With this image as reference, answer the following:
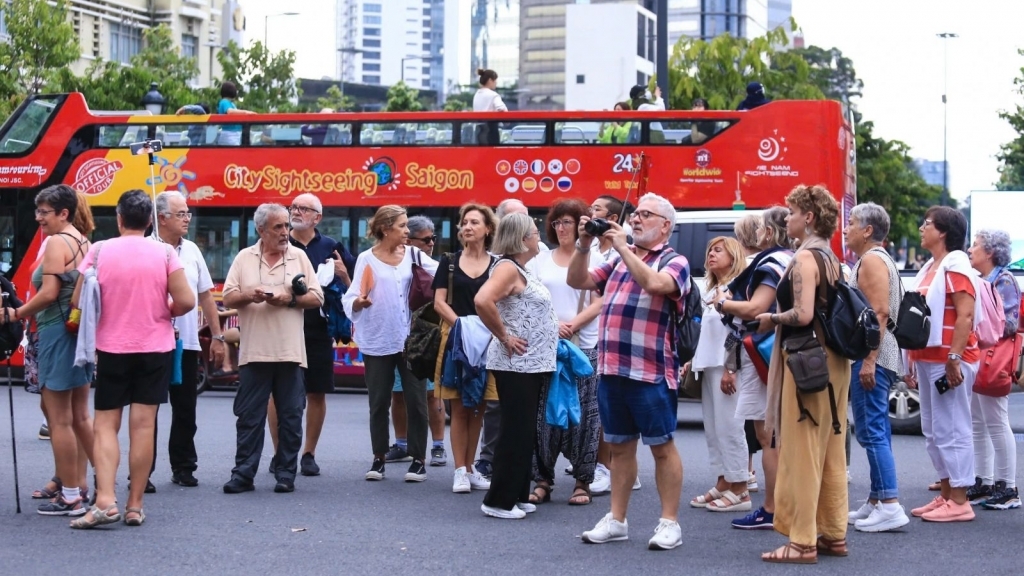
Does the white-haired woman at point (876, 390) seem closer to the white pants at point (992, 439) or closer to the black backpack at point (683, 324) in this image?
the black backpack at point (683, 324)

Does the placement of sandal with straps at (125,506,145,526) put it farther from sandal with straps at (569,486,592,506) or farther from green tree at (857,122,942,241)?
green tree at (857,122,942,241)

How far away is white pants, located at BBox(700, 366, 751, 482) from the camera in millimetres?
8320

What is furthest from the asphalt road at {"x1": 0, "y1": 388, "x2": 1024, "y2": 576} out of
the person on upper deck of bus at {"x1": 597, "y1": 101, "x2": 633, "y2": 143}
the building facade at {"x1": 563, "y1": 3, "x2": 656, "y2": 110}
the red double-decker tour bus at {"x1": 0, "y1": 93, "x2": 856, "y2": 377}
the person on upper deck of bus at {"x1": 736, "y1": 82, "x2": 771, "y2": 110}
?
the building facade at {"x1": 563, "y1": 3, "x2": 656, "y2": 110}

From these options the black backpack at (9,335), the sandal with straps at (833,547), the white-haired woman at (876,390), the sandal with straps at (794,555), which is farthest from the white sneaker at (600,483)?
the black backpack at (9,335)

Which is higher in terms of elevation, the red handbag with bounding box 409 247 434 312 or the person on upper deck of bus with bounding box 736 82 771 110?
the person on upper deck of bus with bounding box 736 82 771 110

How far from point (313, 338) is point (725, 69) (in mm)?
26104

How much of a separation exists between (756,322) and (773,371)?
1.01 ft

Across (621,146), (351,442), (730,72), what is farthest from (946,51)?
(351,442)

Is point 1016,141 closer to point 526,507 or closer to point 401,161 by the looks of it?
point 401,161

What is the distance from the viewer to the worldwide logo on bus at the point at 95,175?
1941cm

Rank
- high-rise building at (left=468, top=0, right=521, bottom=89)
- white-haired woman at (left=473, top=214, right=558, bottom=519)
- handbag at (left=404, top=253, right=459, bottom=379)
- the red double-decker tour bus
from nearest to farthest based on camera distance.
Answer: white-haired woman at (left=473, top=214, right=558, bottom=519) → handbag at (left=404, top=253, right=459, bottom=379) → the red double-decker tour bus → high-rise building at (left=468, top=0, right=521, bottom=89)

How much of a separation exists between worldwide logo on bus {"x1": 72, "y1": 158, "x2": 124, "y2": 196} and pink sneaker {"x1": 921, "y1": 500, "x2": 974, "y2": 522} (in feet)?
45.4

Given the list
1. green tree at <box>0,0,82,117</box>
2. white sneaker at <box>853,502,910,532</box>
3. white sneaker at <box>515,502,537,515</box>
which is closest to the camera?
white sneaker at <box>853,502,910,532</box>

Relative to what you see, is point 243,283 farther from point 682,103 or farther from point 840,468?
point 682,103
